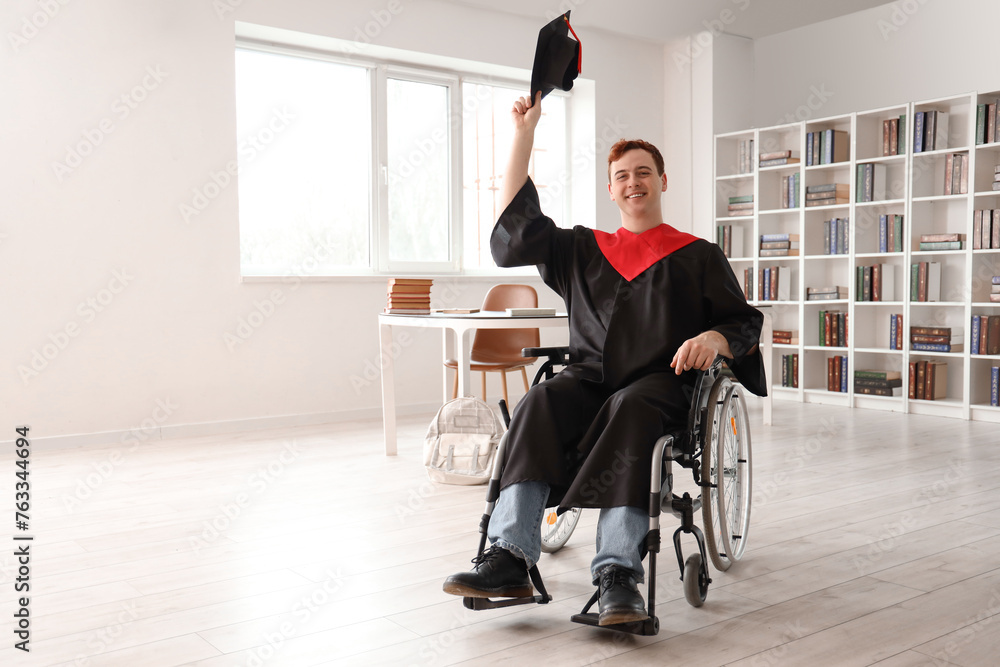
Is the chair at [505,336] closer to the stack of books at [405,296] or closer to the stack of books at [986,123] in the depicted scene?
the stack of books at [405,296]

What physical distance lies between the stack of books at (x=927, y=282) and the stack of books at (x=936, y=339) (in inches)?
7.4

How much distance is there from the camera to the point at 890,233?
208 inches

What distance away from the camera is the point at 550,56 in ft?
6.89

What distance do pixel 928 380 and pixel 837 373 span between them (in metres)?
0.58

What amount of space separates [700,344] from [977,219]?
12.1 ft

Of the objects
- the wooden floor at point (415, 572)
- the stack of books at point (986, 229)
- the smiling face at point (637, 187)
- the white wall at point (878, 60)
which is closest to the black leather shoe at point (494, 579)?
the wooden floor at point (415, 572)

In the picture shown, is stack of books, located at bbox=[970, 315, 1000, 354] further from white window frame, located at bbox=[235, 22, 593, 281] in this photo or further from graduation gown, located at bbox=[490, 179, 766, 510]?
graduation gown, located at bbox=[490, 179, 766, 510]

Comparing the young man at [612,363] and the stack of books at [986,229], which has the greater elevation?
the stack of books at [986,229]

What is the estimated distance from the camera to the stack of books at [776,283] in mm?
5875

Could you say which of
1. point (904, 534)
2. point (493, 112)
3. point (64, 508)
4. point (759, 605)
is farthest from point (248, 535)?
point (493, 112)

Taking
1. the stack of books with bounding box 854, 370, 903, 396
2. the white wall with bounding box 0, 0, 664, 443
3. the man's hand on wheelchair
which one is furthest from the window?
the man's hand on wheelchair

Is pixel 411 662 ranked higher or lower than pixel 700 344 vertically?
lower

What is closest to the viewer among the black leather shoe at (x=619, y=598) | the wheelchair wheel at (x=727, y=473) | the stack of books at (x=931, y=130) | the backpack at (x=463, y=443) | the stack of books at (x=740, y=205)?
the black leather shoe at (x=619, y=598)

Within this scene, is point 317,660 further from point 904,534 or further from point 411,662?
point 904,534
